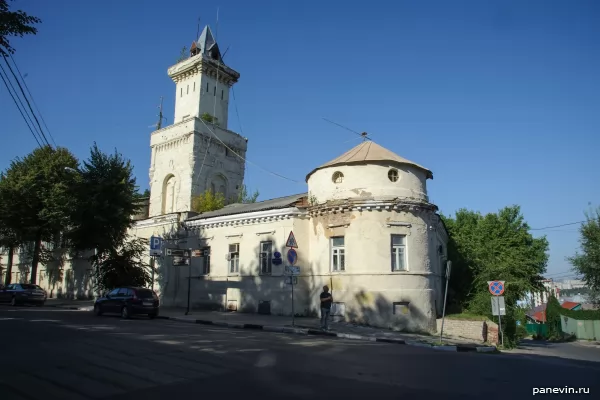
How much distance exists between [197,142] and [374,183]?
24.1 meters

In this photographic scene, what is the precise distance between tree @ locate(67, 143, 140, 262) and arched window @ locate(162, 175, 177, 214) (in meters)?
12.3

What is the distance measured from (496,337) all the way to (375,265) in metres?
5.93

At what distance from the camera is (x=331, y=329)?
17.9 metres

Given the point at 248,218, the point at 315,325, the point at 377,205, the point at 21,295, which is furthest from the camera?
the point at 21,295

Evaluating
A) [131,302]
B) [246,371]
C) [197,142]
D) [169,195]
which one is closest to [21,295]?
[131,302]

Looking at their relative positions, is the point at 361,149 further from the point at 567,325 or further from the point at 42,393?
the point at 567,325

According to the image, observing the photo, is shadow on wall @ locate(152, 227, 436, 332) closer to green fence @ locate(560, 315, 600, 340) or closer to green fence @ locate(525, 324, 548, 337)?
green fence @ locate(525, 324, 548, 337)

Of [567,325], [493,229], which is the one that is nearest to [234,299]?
[493,229]

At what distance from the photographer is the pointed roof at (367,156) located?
21531 millimetres

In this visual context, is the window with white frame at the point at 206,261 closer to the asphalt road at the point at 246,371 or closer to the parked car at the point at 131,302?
the parked car at the point at 131,302

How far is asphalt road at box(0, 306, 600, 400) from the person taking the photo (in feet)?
22.2

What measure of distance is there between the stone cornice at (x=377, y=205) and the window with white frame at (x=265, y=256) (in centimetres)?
438

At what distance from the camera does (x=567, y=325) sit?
41.3 meters

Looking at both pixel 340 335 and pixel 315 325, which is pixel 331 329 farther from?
pixel 340 335
